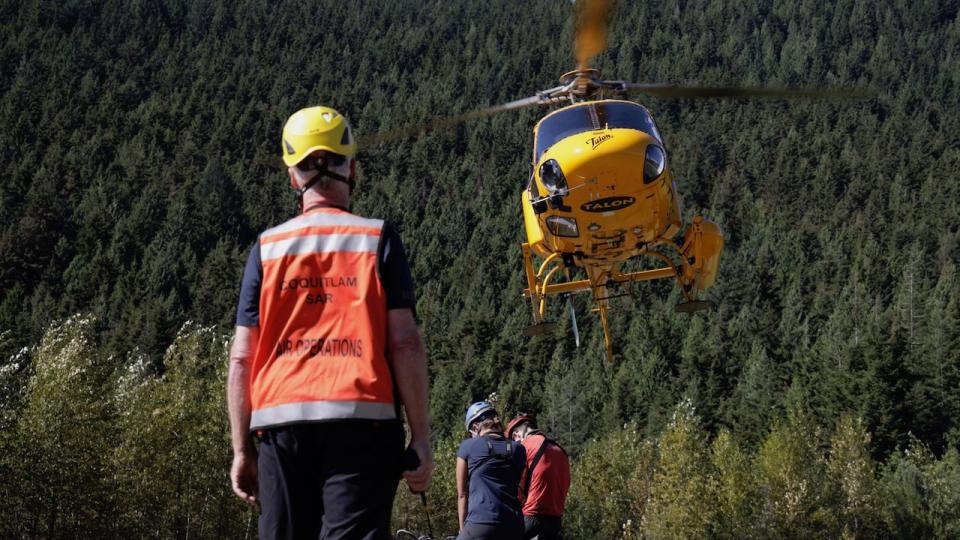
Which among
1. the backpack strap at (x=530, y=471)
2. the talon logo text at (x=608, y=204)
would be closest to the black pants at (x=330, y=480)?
the backpack strap at (x=530, y=471)

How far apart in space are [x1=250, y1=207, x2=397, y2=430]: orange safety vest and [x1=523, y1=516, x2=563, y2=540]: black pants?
470 centimetres

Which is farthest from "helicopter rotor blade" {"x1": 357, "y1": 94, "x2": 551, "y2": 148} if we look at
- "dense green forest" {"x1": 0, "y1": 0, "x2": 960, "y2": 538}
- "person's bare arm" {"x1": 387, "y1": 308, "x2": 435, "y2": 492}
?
"person's bare arm" {"x1": 387, "y1": 308, "x2": 435, "y2": 492}

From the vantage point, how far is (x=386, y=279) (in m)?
3.59

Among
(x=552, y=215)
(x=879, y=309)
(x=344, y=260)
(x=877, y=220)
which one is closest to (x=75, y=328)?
(x=552, y=215)

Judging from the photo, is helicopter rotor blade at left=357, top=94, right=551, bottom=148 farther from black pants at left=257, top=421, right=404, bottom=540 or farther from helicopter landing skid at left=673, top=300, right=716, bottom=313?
black pants at left=257, top=421, right=404, bottom=540

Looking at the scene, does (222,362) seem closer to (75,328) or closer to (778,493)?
(75,328)

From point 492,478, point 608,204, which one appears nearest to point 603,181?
point 608,204

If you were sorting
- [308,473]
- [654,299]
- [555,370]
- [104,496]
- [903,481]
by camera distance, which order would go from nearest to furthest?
[308,473] → [104,496] → [903,481] → [555,370] → [654,299]

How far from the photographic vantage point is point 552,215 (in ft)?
43.4

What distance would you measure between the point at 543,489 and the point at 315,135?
15.9 feet

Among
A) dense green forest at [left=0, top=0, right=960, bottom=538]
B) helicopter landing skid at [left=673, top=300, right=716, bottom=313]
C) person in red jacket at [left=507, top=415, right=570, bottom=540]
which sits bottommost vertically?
dense green forest at [left=0, top=0, right=960, bottom=538]

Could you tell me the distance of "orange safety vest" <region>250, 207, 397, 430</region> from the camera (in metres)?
3.43

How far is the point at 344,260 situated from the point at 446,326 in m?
120

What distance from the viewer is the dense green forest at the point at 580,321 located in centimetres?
3488
